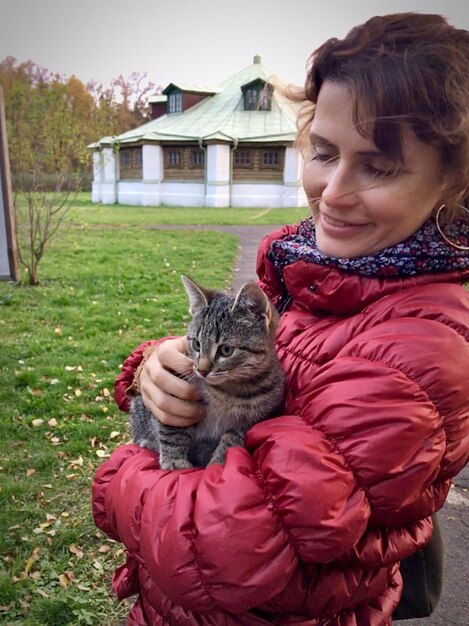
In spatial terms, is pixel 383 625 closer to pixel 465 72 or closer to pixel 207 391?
pixel 207 391

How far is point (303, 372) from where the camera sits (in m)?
1.86

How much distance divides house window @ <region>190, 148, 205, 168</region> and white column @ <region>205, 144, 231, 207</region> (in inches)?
Answer: 25.6

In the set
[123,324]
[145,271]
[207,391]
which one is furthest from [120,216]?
[207,391]

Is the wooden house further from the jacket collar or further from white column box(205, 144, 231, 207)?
the jacket collar

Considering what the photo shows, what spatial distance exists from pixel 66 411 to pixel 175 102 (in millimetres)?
28914

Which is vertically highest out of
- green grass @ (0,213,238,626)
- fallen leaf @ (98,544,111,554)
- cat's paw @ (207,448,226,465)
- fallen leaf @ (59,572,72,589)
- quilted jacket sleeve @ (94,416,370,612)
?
quilted jacket sleeve @ (94,416,370,612)

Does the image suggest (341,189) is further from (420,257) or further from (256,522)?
(256,522)

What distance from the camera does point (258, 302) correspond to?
2.18 m

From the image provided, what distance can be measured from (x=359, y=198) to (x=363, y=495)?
2.85ft

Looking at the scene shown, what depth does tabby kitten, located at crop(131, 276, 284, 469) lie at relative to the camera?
2064 millimetres

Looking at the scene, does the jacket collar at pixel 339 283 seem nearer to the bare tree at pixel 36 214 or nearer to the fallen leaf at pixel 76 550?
the fallen leaf at pixel 76 550

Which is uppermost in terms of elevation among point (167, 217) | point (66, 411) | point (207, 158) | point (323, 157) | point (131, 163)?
point (207, 158)

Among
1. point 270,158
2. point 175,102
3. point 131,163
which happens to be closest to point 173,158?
point 131,163

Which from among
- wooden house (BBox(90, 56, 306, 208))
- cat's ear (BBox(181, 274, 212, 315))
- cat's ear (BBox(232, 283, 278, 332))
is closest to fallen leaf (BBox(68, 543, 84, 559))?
cat's ear (BBox(181, 274, 212, 315))
